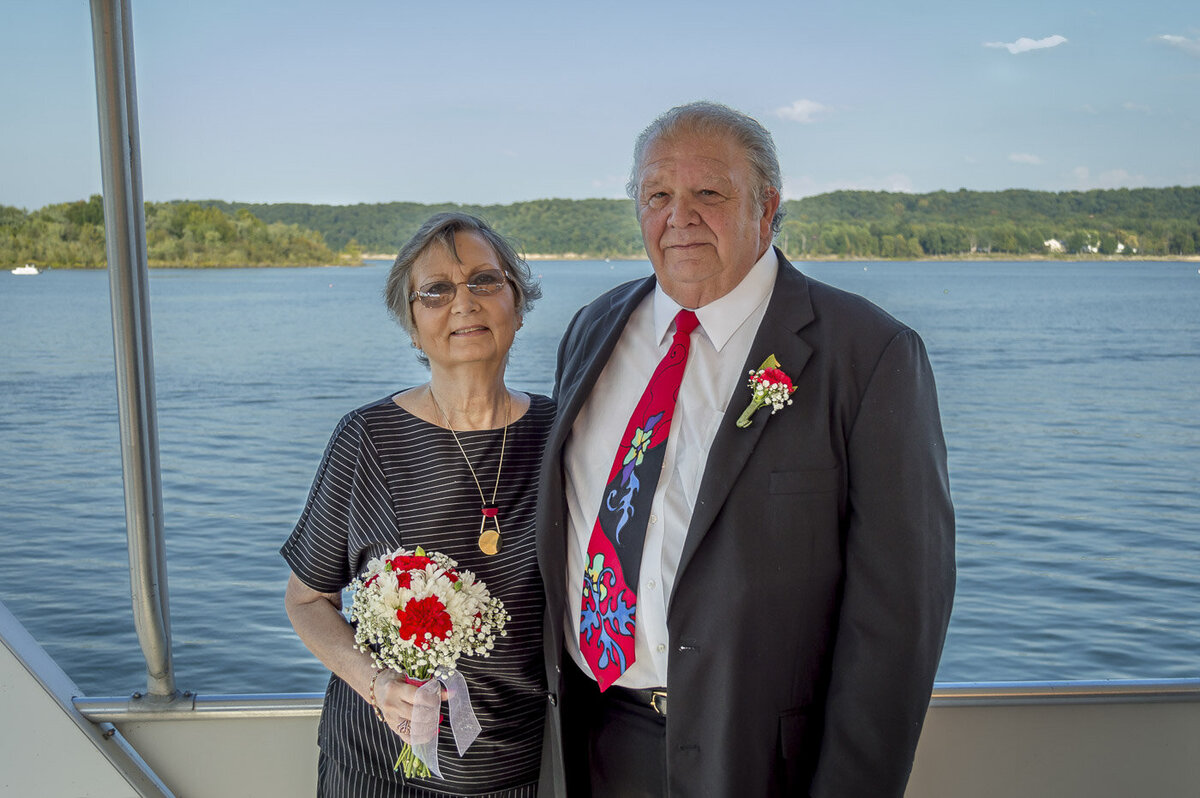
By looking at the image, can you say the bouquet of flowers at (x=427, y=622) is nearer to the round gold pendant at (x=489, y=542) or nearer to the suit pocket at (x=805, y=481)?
the round gold pendant at (x=489, y=542)

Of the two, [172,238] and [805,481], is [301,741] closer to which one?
[805,481]

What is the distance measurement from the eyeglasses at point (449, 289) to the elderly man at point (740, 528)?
273mm

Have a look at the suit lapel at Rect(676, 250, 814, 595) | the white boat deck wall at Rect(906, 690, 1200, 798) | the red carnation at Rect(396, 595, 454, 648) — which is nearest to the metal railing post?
the red carnation at Rect(396, 595, 454, 648)

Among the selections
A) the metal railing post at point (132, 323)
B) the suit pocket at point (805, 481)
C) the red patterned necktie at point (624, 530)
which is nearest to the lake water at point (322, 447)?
the metal railing post at point (132, 323)

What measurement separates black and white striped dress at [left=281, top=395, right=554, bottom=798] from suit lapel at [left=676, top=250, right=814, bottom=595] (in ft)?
1.39

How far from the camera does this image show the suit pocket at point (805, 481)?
1.92m

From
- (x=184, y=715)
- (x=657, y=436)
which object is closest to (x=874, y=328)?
(x=657, y=436)

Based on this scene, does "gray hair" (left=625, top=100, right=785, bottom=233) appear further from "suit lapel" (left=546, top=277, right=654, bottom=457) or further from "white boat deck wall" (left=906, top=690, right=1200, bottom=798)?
"white boat deck wall" (left=906, top=690, right=1200, bottom=798)

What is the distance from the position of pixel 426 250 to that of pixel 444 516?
1.80 ft

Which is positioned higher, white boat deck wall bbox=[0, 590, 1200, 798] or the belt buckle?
the belt buckle

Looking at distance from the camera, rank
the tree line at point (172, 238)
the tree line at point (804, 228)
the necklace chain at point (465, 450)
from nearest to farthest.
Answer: the necklace chain at point (465, 450), the tree line at point (804, 228), the tree line at point (172, 238)

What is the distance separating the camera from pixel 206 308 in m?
39.5

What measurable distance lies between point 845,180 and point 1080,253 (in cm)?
2168

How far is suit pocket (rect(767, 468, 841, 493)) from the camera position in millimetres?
1925
